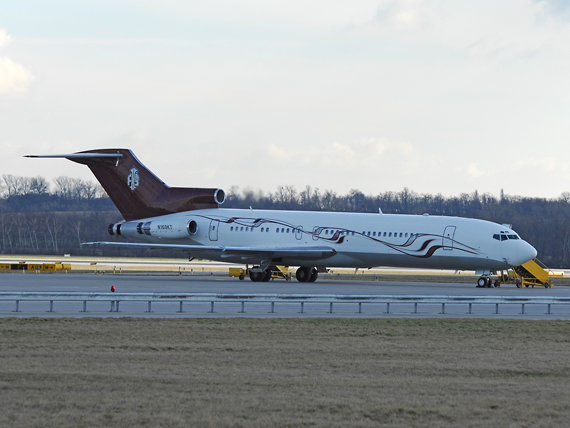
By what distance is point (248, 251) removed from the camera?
36.4 metres

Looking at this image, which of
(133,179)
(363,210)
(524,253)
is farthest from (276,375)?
(363,210)

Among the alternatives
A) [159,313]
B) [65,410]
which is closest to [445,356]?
[65,410]

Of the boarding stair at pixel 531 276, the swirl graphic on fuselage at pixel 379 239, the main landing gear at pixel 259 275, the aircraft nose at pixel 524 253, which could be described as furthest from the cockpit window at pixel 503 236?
the main landing gear at pixel 259 275

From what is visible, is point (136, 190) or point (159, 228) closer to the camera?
point (159, 228)

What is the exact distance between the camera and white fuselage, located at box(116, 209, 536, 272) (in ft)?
110

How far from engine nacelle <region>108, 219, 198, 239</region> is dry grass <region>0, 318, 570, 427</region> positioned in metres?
23.1

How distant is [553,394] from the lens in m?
8.79

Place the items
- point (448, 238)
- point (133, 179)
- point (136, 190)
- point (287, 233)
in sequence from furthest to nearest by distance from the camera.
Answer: point (133, 179) < point (136, 190) < point (287, 233) < point (448, 238)

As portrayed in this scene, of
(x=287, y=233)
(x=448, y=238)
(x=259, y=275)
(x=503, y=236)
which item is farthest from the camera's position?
(x=259, y=275)

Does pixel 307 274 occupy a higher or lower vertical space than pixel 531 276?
lower

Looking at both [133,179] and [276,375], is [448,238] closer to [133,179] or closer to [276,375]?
[133,179]

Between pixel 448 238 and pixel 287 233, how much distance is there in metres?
8.25

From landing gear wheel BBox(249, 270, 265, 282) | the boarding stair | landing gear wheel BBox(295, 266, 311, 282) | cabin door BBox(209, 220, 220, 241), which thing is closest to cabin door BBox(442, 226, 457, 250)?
the boarding stair

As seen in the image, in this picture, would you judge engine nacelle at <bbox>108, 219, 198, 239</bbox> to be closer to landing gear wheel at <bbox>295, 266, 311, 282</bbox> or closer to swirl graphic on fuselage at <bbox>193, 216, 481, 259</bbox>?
swirl graphic on fuselage at <bbox>193, 216, 481, 259</bbox>
